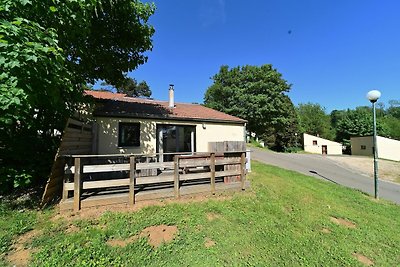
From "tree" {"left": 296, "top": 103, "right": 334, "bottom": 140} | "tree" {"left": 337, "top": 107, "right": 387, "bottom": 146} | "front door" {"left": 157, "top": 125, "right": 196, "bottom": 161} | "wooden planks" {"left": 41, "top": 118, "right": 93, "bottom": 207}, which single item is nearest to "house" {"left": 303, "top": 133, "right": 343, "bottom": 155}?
"tree" {"left": 337, "top": 107, "right": 387, "bottom": 146}

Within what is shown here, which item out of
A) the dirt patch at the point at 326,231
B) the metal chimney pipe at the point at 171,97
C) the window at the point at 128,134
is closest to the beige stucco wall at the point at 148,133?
the window at the point at 128,134

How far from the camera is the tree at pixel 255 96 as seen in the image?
28422mm

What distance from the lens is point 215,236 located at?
4168 millimetres

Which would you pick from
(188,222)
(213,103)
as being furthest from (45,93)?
Answer: (213,103)

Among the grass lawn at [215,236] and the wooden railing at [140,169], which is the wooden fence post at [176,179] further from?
the grass lawn at [215,236]

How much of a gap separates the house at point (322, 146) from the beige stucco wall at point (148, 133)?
33245 mm

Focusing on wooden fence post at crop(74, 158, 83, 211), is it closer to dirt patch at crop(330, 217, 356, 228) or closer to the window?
the window

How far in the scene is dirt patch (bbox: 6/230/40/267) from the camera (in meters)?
3.16

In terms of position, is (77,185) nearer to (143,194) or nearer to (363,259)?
(143,194)

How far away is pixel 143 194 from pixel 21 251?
249 centimetres

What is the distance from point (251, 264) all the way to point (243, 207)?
2.10 metres

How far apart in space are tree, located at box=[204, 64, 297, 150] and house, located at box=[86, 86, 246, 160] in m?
17.3

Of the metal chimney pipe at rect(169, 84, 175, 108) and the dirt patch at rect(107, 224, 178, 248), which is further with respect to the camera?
the metal chimney pipe at rect(169, 84, 175, 108)

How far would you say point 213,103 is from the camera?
107 ft
